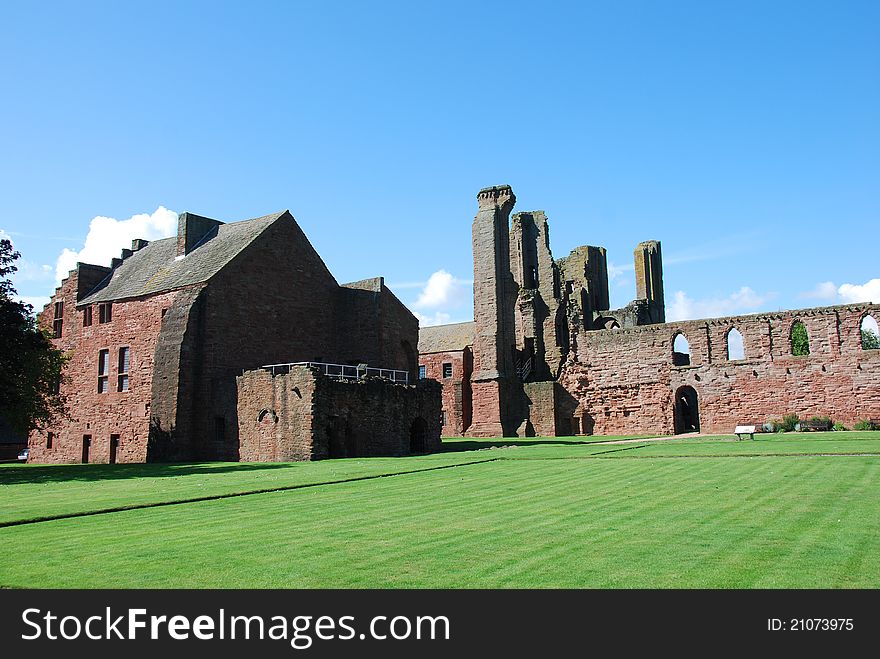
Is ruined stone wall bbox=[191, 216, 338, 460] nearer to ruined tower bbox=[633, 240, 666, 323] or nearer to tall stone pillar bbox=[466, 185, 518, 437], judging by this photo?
tall stone pillar bbox=[466, 185, 518, 437]

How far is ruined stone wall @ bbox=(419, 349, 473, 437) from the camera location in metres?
53.7

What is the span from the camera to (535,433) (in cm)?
4800

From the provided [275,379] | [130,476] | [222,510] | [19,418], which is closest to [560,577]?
[222,510]

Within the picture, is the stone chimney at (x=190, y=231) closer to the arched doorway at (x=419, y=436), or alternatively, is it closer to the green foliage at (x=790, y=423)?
the arched doorway at (x=419, y=436)

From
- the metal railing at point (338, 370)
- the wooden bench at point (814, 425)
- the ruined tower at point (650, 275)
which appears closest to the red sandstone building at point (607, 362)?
the wooden bench at point (814, 425)

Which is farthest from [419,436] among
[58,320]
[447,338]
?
[447,338]

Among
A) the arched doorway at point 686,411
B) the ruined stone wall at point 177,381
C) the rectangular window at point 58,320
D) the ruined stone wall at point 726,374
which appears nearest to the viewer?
the ruined stone wall at point 177,381

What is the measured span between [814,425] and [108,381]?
35834 mm

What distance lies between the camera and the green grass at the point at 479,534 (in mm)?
6629

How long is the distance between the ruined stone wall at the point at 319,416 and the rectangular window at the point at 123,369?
872 cm

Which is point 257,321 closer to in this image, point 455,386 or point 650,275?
point 455,386
